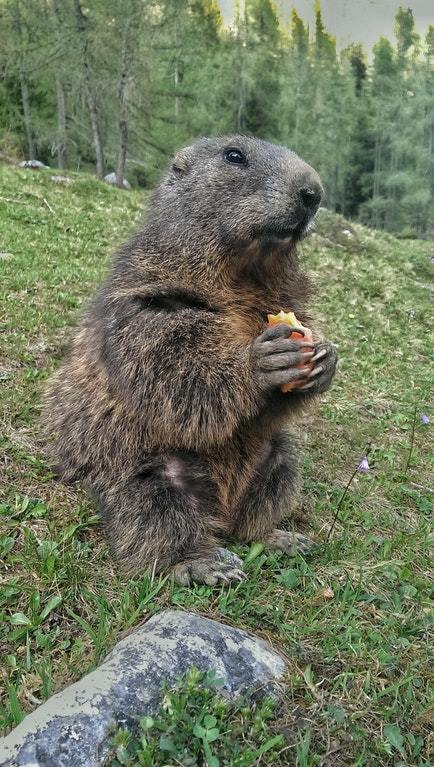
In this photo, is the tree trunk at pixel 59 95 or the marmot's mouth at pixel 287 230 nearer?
the marmot's mouth at pixel 287 230

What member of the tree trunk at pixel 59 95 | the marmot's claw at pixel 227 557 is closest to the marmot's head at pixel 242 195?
the marmot's claw at pixel 227 557

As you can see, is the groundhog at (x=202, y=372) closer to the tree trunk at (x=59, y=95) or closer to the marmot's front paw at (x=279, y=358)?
the marmot's front paw at (x=279, y=358)

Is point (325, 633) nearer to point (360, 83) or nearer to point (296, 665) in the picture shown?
point (296, 665)

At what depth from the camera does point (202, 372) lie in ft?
10.1

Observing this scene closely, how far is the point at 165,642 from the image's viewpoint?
96.1 inches

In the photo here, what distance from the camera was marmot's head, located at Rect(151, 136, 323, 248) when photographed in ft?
10.7

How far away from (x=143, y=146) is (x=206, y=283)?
33.1 meters

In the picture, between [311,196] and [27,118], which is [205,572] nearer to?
[311,196]

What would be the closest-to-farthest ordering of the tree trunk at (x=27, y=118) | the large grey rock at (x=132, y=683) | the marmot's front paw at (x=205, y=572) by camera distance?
the large grey rock at (x=132, y=683) → the marmot's front paw at (x=205, y=572) → the tree trunk at (x=27, y=118)

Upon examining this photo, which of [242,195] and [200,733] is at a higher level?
[242,195]

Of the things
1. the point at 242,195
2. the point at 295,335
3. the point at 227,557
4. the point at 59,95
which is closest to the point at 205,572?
the point at 227,557

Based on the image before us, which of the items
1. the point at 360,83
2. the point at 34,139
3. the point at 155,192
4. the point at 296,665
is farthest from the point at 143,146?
the point at 296,665

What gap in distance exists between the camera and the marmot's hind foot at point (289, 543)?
3355 mm

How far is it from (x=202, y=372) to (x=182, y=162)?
1.35 meters
